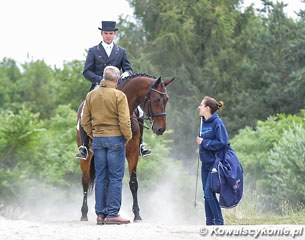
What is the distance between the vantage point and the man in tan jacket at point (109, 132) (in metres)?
11.3

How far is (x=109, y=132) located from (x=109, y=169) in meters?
0.58

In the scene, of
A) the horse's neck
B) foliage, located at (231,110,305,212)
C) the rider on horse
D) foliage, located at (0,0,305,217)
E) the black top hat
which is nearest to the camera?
the horse's neck

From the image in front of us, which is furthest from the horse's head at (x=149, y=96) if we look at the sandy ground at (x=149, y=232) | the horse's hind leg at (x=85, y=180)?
the sandy ground at (x=149, y=232)

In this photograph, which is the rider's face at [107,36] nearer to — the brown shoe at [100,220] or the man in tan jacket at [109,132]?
the man in tan jacket at [109,132]

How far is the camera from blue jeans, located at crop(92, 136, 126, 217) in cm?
1144

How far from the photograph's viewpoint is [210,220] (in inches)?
476

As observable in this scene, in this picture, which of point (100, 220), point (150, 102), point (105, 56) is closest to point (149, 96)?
point (150, 102)

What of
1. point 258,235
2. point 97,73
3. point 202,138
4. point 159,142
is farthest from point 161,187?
point 258,235

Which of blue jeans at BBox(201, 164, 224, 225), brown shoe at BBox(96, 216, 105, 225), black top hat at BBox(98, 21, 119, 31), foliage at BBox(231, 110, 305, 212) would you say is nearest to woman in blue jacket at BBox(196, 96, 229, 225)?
blue jeans at BBox(201, 164, 224, 225)

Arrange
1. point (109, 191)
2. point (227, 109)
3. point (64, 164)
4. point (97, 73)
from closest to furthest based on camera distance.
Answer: point (109, 191) → point (97, 73) → point (64, 164) → point (227, 109)

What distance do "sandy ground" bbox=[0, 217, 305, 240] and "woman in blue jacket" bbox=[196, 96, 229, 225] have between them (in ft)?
4.44

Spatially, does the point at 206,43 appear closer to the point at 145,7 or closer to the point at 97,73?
A: the point at 145,7

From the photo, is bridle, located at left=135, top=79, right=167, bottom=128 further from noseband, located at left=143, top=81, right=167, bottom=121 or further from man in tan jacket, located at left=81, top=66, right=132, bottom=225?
man in tan jacket, located at left=81, top=66, right=132, bottom=225

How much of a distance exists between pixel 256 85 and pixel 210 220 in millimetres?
32064
